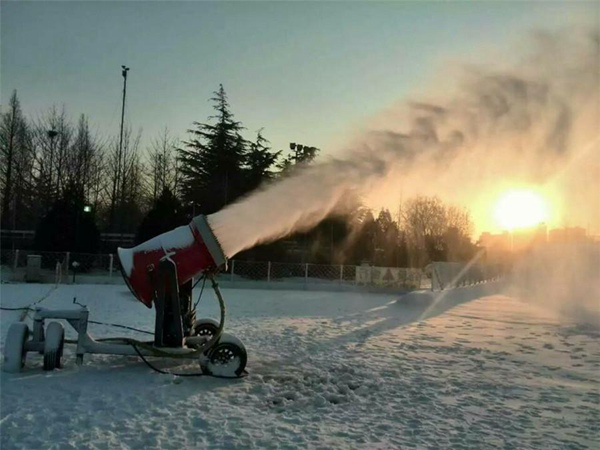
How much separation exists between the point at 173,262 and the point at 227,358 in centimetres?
170

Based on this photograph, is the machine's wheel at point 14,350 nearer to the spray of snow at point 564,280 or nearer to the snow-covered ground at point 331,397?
the snow-covered ground at point 331,397

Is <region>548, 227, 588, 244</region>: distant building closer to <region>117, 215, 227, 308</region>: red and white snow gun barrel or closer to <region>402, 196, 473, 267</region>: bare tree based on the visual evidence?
<region>402, 196, 473, 267</region>: bare tree

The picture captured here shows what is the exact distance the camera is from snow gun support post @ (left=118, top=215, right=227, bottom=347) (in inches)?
334

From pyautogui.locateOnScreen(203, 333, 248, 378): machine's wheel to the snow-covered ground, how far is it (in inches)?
8.9

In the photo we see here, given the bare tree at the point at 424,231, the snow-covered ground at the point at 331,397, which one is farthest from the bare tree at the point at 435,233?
the snow-covered ground at the point at 331,397

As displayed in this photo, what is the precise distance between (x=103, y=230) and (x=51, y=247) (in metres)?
12.3

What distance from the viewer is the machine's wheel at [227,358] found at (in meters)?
8.32

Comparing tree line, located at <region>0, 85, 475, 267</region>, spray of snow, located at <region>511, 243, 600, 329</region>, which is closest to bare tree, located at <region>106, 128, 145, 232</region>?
tree line, located at <region>0, 85, 475, 267</region>

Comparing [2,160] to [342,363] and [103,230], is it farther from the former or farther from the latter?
[342,363]

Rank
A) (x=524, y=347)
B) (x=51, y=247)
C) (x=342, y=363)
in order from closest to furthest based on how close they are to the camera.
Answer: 1. (x=342, y=363)
2. (x=524, y=347)
3. (x=51, y=247)

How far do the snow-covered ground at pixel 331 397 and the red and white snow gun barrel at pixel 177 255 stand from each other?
4.49ft

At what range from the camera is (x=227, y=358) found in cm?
838

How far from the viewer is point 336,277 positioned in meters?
35.2

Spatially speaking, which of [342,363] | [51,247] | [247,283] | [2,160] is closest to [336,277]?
[247,283]
